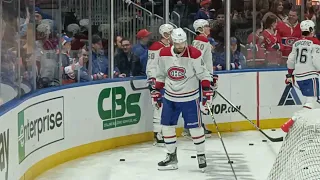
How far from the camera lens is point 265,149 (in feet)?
25.8

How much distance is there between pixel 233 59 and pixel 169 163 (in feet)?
9.16

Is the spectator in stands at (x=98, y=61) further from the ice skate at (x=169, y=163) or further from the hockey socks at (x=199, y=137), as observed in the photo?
the hockey socks at (x=199, y=137)

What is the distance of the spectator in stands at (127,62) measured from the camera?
8.42 metres

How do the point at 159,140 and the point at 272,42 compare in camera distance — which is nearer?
the point at 159,140

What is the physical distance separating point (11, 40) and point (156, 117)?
106 inches

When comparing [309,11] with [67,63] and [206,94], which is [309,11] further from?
[206,94]

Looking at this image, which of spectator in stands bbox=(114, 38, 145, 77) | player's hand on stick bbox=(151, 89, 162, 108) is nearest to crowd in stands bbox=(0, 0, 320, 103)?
spectator in stands bbox=(114, 38, 145, 77)

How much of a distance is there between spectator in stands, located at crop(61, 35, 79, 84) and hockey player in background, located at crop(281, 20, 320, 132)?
2.36 metres

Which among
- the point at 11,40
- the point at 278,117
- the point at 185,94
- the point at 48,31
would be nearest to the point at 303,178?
the point at 11,40

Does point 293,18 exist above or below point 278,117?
above

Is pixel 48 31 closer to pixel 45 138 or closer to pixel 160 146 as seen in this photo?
pixel 45 138

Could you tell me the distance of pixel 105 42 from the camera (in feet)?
27.2

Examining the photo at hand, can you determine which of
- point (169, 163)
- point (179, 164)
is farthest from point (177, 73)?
point (179, 164)

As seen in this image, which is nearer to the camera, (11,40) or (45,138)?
(11,40)
